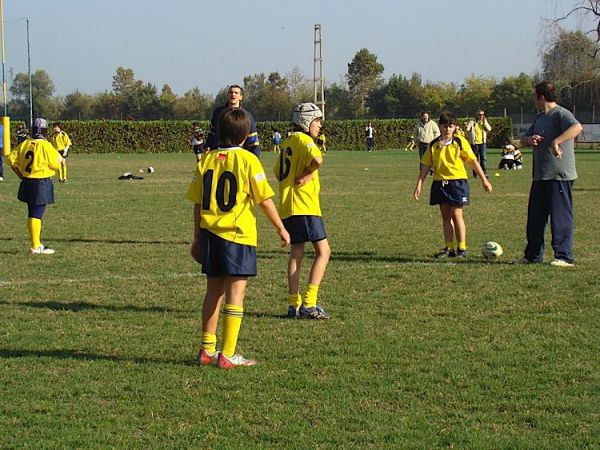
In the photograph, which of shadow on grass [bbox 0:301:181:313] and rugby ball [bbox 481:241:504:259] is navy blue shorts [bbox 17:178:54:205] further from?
rugby ball [bbox 481:241:504:259]

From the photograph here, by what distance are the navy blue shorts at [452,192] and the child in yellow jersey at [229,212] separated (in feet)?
17.4

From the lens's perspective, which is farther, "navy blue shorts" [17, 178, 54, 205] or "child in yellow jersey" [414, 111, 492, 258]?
"navy blue shorts" [17, 178, 54, 205]

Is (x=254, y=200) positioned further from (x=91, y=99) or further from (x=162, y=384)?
(x=91, y=99)

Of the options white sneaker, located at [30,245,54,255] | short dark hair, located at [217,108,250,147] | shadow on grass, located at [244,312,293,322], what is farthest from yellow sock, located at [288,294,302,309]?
white sneaker, located at [30,245,54,255]

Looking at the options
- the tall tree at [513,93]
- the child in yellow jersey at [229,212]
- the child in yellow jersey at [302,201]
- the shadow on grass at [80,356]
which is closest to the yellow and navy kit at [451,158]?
the child in yellow jersey at [302,201]

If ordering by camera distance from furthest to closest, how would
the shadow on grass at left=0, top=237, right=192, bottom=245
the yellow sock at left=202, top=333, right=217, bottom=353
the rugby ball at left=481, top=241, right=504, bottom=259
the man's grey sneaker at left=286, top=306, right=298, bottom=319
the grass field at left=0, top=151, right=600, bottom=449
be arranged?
the shadow on grass at left=0, top=237, right=192, bottom=245
the rugby ball at left=481, top=241, right=504, bottom=259
the man's grey sneaker at left=286, top=306, right=298, bottom=319
the yellow sock at left=202, top=333, right=217, bottom=353
the grass field at left=0, top=151, right=600, bottom=449

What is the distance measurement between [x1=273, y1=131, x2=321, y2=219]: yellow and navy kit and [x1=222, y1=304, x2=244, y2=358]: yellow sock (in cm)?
184

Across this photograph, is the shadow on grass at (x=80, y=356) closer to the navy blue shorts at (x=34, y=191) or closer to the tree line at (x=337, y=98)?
the navy blue shorts at (x=34, y=191)

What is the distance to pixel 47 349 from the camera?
21.9ft

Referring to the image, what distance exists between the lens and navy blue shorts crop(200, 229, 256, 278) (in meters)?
6.01

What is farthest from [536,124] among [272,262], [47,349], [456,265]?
[47,349]

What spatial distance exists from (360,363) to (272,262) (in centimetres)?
485

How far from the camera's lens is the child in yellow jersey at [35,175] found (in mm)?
11742

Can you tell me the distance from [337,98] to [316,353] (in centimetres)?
9760
